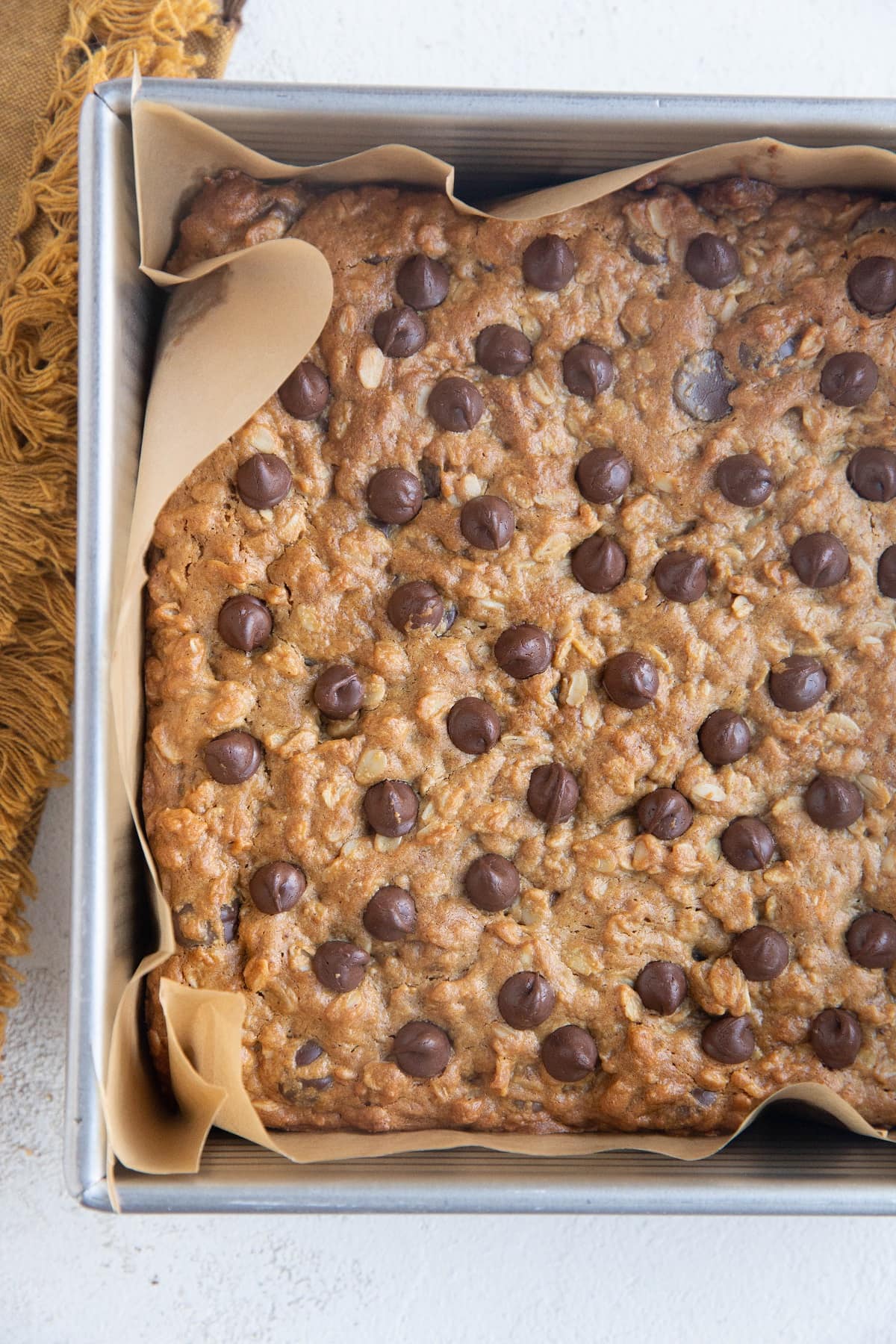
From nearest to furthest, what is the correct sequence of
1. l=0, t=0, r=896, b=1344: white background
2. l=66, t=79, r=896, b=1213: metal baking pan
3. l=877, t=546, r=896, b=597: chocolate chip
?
l=66, t=79, r=896, b=1213: metal baking pan → l=877, t=546, r=896, b=597: chocolate chip → l=0, t=0, r=896, b=1344: white background

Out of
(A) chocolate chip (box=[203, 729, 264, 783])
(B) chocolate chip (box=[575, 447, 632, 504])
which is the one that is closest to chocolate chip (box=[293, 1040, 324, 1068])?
(A) chocolate chip (box=[203, 729, 264, 783])

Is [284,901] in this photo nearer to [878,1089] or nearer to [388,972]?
[388,972]

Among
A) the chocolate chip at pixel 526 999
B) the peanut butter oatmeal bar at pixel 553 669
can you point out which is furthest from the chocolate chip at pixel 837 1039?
the chocolate chip at pixel 526 999

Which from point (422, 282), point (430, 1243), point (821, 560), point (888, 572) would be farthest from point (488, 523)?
point (430, 1243)

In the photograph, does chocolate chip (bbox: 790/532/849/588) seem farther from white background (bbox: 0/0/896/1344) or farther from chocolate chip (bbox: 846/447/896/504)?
white background (bbox: 0/0/896/1344)

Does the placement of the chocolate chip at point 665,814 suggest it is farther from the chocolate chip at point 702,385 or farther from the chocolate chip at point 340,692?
the chocolate chip at point 702,385

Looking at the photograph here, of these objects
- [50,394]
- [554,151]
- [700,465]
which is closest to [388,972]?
[700,465]
